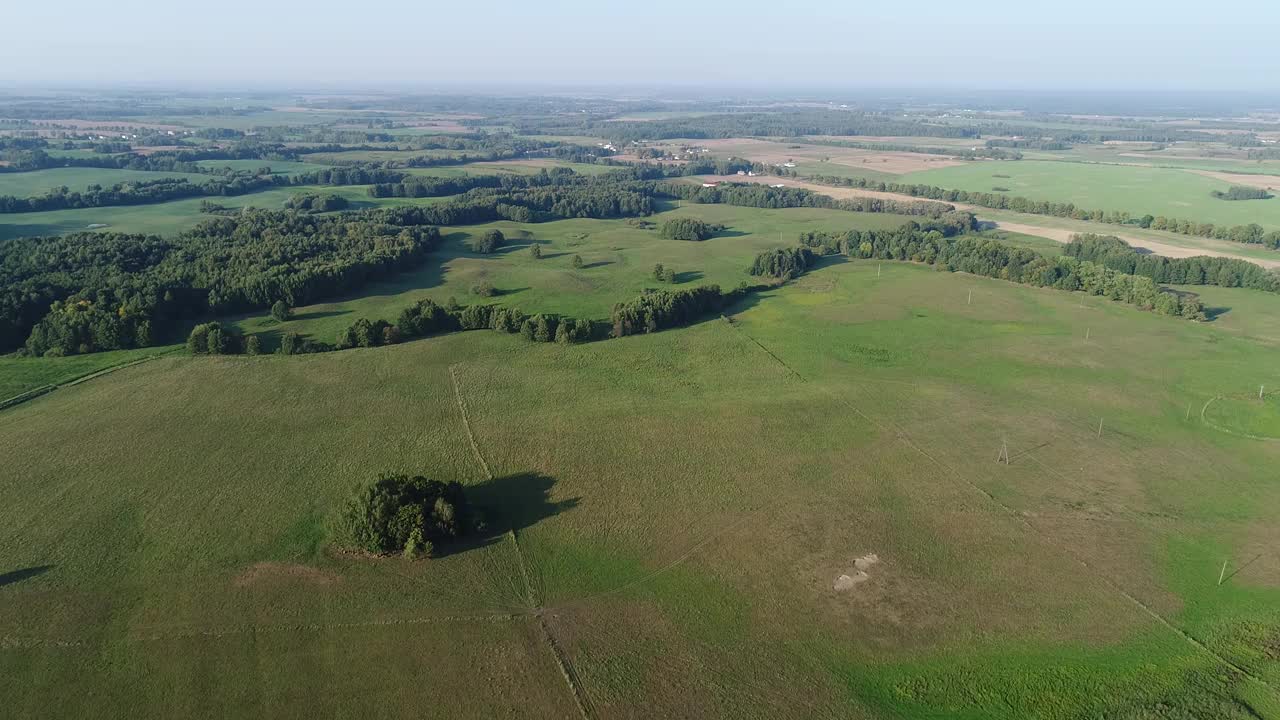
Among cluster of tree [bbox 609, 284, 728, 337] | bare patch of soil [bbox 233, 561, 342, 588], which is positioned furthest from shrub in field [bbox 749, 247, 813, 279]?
bare patch of soil [bbox 233, 561, 342, 588]

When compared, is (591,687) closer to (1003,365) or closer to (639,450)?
(639,450)

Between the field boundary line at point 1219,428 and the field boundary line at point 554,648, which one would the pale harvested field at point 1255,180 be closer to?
the field boundary line at point 1219,428

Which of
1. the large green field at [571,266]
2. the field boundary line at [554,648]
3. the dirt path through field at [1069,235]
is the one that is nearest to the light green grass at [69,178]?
the large green field at [571,266]

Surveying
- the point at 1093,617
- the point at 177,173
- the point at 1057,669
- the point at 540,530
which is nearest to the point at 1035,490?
the point at 1093,617

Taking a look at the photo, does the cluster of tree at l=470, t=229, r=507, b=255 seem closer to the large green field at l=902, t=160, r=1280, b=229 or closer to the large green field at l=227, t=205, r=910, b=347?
the large green field at l=227, t=205, r=910, b=347

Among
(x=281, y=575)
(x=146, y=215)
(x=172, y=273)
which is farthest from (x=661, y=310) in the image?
(x=146, y=215)
